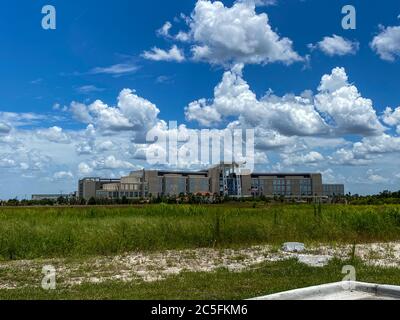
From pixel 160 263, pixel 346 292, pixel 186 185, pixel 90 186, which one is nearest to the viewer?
pixel 346 292

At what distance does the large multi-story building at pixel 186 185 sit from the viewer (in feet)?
217

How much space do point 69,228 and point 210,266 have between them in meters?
7.43

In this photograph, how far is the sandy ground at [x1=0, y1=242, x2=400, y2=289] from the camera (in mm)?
11188

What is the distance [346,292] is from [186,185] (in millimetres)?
66338

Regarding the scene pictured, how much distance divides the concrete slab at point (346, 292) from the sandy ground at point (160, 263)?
4.34 m

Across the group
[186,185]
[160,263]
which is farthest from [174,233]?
[186,185]

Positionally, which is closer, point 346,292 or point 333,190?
point 346,292

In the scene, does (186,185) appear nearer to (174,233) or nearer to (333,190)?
(333,190)

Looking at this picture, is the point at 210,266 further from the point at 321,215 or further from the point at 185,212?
the point at 185,212

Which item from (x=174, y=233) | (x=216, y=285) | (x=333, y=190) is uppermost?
(x=333, y=190)

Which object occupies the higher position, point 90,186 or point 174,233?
point 90,186

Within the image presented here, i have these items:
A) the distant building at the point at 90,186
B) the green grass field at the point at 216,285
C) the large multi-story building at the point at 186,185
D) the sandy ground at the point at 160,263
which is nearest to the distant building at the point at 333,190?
the large multi-story building at the point at 186,185

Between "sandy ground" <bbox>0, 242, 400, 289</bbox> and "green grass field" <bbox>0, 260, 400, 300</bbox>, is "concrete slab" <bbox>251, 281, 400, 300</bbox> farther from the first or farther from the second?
"sandy ground" <bbox>0, 242, 400, 289</bbox>

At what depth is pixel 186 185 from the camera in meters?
73.9
